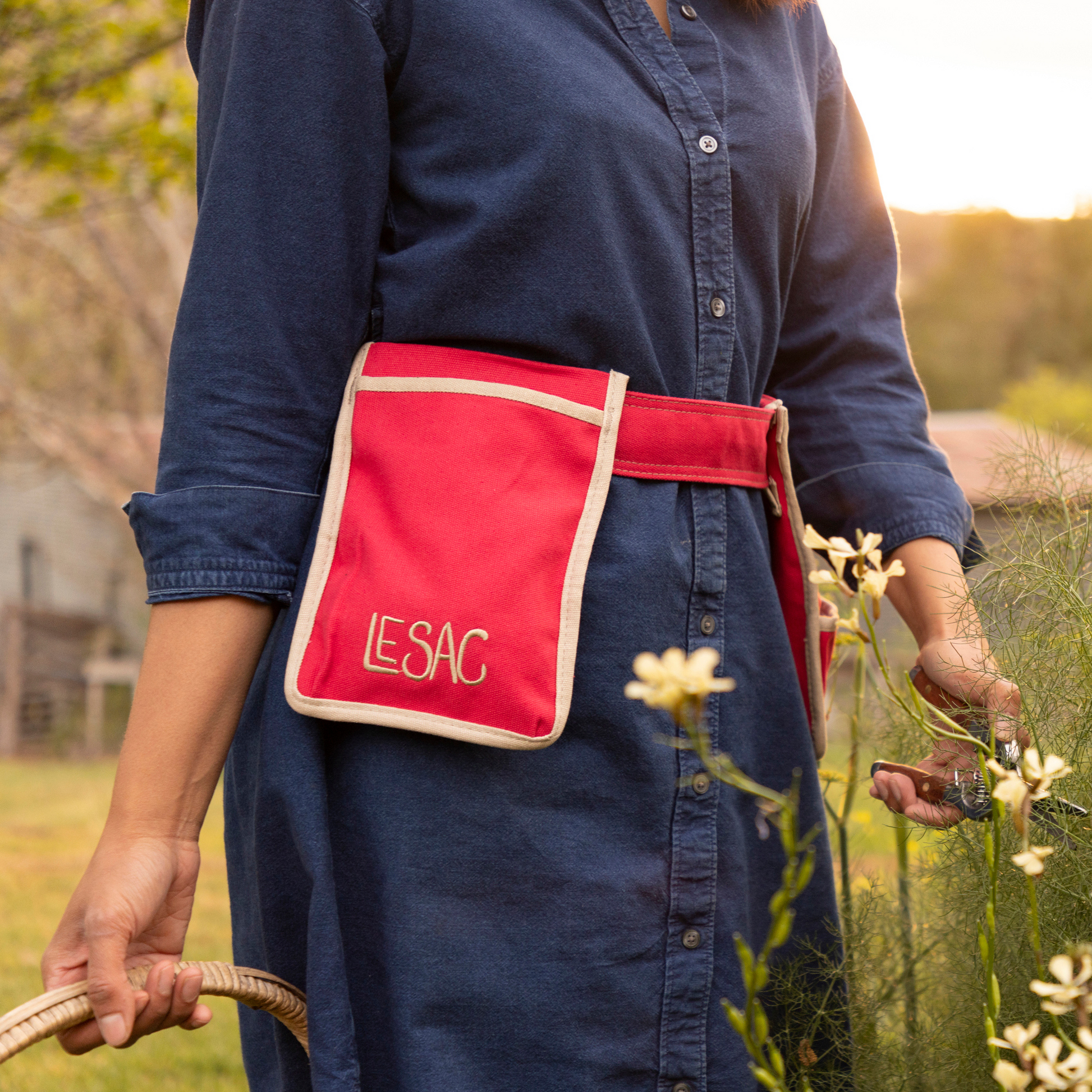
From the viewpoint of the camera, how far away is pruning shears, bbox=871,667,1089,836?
0.76 metres

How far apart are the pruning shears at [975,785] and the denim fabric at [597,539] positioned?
198 millimetres

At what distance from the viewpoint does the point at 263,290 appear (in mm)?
913

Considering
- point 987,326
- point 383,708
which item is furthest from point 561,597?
point 987,326

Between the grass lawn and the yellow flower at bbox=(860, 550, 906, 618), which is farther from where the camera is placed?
the grass lawn

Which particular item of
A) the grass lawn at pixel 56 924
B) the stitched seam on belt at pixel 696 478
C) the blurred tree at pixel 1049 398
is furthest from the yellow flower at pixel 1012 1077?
the blurred tree at pixel 1049 398

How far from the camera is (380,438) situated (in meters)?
0.94

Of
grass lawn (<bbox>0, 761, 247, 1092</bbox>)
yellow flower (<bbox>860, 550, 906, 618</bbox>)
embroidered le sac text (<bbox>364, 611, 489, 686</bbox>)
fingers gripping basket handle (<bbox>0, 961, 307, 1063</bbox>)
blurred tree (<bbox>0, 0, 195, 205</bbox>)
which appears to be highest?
blurred tree (<bbox>0, 0, 195, 205</bbox>)

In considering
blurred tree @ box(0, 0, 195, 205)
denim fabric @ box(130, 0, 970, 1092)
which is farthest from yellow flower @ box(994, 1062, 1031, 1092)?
blurred tree @ box(0, 0, 195, 205)

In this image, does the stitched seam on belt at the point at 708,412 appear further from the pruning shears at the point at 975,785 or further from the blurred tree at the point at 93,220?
the blurred tree at the point at 93,220

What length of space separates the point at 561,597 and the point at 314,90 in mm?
460

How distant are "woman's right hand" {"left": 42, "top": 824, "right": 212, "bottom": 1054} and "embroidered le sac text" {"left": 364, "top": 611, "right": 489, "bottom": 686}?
217 mm

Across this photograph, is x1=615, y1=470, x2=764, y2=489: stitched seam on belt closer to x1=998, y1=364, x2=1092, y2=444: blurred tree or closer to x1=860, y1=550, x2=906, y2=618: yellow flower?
x1=860, y1=550, x2=906, y2=618: yellow flower

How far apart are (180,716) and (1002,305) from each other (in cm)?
2232

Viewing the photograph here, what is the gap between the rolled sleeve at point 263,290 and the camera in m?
0.90
